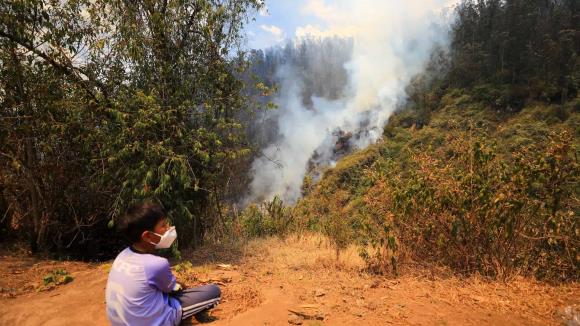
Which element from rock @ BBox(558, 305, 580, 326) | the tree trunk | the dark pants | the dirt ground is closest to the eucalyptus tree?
the tree trunk

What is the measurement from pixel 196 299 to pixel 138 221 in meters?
1.03

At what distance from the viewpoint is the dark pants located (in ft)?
11.6

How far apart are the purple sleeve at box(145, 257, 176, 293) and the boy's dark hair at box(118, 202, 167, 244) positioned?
23 centimetres

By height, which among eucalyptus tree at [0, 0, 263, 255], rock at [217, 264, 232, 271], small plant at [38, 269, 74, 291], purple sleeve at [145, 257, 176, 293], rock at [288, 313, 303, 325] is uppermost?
eucalyptus tree at [0, 0, 263, 255]

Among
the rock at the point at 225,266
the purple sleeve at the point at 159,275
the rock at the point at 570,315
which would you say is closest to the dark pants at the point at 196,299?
the purple sleeve at the point at 159,275

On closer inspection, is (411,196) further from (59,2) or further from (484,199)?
(59,2)

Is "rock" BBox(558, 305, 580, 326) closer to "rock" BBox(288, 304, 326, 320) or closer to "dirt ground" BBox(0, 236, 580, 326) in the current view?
"dirt ground" BBox(0, 236, 580, 326)

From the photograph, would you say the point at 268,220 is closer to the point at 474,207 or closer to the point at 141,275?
the point at 474,207

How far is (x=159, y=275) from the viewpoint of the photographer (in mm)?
3070

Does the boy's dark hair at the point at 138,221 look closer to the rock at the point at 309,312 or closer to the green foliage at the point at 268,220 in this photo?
the rock at the point at 309,312

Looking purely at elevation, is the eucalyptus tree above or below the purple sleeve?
above

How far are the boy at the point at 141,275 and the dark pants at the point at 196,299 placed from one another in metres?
0.37

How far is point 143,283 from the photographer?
299 centimetres

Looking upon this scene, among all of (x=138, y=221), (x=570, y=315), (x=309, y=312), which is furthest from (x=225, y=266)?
(x=570, y=315)
